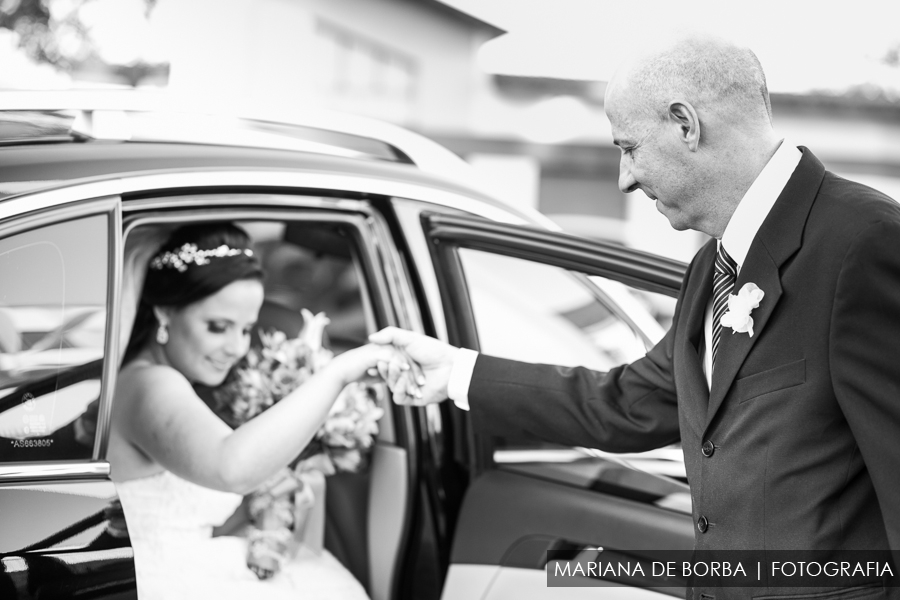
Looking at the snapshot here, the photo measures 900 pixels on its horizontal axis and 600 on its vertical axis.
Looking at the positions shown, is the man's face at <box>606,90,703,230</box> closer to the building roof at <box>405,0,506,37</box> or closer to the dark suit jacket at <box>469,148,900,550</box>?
the dark suit jacket at <box>469,148,900,550</box>

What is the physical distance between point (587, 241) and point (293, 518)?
1275mm

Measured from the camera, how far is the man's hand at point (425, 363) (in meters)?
2.30

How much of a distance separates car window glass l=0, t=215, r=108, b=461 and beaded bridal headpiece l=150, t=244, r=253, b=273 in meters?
0.71

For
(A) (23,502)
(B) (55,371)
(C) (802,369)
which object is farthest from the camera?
(B) (55,371)

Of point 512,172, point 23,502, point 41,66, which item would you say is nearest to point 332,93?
point 512,172

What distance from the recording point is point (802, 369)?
1562 millimetres

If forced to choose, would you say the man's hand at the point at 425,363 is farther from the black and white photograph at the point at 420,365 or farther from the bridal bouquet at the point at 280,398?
the bridal bouquet at the point at 280,398

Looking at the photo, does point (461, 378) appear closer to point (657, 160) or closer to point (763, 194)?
point (657, 160)

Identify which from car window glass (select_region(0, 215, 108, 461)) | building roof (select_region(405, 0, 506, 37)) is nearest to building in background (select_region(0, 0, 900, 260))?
building roof (select_region(405, 0, 506, 37))

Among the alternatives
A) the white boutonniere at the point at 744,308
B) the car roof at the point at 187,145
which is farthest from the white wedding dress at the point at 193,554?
the white boutonniere at the point at 744,308

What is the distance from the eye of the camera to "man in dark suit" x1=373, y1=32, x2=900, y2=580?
148 centimetres

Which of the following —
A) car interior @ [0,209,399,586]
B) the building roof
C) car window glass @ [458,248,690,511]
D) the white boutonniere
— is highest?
the building roof

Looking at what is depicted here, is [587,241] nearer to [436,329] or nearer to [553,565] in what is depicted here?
[436,329]

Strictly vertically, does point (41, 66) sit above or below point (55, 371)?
above
